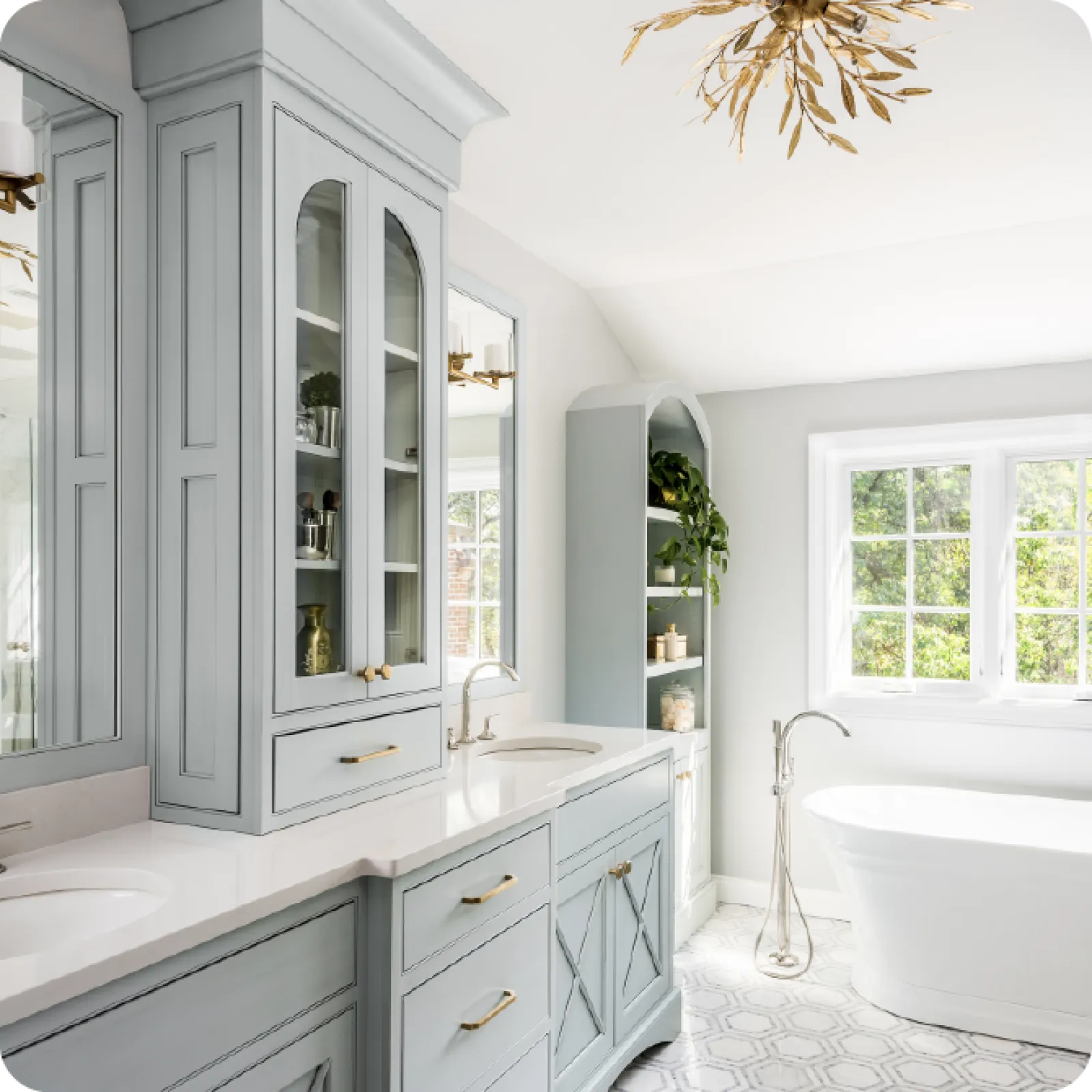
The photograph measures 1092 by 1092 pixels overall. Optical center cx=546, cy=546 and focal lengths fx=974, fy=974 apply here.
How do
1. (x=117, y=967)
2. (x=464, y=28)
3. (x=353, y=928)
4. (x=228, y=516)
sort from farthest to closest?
(x=464, y=28) < (x=228, y=516) < (x=353, y=928) < (x=117, y=967)

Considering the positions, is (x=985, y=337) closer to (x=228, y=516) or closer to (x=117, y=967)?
(x=228, y=516)

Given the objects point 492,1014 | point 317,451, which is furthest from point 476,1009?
point 317,451

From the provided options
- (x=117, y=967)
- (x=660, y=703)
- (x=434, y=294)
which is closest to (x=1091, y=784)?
(x=660, y=703)

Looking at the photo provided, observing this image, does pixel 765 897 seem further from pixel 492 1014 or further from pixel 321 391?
pixel 321 391

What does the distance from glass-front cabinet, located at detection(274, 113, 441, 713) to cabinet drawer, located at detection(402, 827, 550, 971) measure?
0.42m

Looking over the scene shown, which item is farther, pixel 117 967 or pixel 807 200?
pixel 807 200

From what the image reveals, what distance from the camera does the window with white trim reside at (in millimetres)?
3777

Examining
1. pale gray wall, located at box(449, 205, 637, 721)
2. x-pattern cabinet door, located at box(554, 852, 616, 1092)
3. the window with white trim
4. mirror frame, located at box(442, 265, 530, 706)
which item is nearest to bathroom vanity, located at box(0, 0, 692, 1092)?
x-pattern cabinet door, located at box(554, 852, 616, 1092)

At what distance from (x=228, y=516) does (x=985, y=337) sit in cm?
294

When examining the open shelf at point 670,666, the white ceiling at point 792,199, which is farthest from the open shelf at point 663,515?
the white ceiling at point 792,199

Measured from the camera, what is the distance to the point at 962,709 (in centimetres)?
379

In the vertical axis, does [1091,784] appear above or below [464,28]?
below

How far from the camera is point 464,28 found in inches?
79.0

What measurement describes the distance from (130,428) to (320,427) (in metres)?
0.35
